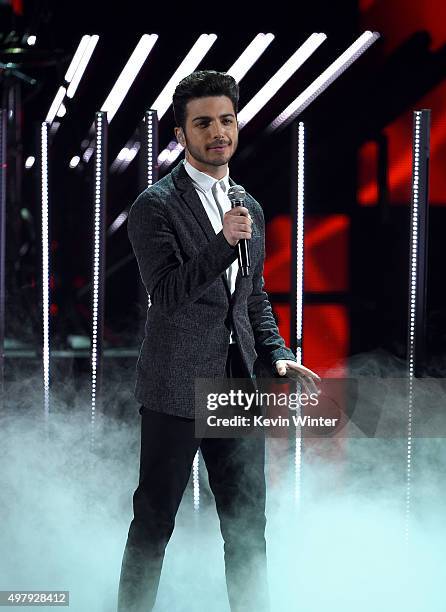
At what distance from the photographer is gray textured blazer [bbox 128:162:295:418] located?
167 centimetres

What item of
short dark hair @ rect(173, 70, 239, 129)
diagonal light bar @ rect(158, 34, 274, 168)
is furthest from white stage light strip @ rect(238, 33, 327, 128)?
short dark hair @ rect(173, 70, 239, 129)

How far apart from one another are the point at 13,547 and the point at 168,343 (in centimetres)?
104

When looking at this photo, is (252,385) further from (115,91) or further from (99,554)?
(115,91)

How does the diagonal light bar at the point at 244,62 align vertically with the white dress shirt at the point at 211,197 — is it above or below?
above

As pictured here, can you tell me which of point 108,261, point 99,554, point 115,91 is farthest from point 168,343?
point 115,91

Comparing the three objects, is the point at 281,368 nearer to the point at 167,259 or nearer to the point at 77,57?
the point at 167,259

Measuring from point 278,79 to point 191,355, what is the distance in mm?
1228

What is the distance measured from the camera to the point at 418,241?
8.23 ft

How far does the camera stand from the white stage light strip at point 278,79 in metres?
2.63

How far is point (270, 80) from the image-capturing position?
2656 millimetres

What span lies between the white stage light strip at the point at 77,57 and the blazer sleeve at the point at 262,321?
114cm

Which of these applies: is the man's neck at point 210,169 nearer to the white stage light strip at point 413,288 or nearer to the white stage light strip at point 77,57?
the white stage light strip at point 413,288

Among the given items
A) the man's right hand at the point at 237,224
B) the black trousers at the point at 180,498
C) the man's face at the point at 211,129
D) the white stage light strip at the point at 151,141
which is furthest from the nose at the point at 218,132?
the white stage light strip at the point at 151,141

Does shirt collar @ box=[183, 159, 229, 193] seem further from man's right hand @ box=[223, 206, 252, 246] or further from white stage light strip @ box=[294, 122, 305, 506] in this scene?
white stage light strip @ box=[294, 122, 305, 506]
